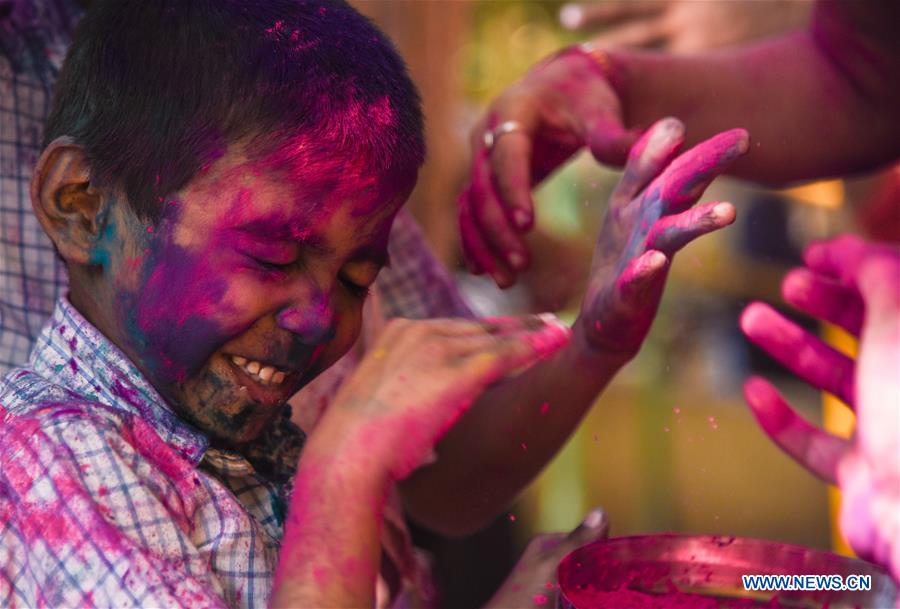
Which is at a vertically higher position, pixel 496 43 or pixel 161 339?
pixel 161 339

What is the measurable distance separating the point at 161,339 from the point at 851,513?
20.3 inches

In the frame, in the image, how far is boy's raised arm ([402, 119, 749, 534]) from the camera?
0.73m

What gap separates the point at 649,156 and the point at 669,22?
112 centimetres

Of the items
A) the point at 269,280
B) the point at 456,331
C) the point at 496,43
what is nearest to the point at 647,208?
the point at 456,331

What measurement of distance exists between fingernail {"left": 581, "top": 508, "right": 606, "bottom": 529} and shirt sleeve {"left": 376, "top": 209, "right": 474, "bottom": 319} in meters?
0.38

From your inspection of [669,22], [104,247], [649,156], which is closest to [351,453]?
[104,247]

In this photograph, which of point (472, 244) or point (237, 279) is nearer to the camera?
point (237, 279)

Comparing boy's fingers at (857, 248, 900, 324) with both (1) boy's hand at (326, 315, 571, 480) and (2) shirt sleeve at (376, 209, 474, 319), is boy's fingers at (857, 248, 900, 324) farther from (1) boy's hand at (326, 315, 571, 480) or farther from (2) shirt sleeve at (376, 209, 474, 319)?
(2) shirt sleeve at (376, 209, 474, 319)

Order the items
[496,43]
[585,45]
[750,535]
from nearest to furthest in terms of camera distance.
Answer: [750,535], [585,45], [496,43]

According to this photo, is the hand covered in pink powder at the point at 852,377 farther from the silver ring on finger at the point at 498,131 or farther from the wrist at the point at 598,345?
the silver ring on finger at the point at 498,131

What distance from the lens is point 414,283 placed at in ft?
3.96

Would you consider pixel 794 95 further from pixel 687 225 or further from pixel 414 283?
pixel 414 283

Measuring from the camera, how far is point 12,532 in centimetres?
64

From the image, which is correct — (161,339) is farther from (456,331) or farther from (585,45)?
(585,45)
